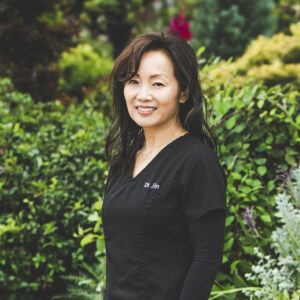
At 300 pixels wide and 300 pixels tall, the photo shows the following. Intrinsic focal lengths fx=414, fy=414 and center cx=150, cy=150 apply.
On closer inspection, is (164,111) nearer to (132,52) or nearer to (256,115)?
(132,52)

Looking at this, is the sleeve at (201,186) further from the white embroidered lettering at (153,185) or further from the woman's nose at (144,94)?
the woman's nose at (144,94)

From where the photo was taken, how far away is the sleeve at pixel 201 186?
1.33 metres

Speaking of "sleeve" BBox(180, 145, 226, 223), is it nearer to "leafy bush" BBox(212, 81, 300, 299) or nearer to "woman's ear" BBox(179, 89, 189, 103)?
"woman's ear" BBox(179, 89, 189, 103)

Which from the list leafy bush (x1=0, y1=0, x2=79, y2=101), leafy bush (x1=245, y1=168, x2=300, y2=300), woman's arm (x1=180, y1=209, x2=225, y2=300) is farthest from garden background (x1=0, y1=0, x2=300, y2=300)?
leafy bush (x1=0, y1=0, x2=79, y2=101)

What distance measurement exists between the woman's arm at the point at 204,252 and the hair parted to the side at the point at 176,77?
399 millimetres

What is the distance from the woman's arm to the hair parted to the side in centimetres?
40

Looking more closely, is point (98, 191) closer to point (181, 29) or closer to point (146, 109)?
point (146, 109)

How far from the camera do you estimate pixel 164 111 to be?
4.94 feet

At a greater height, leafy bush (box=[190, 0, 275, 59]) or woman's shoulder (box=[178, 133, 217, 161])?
leafy bush (box=[190, 0, 275, 59])

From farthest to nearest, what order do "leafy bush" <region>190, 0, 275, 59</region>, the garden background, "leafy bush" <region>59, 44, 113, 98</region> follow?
"leafy bush" <region>190, 0, 275, 59</region> → "leafy bush" <region>59, 44, 113, 98</region> → the garden background

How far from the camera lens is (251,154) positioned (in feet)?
8.39

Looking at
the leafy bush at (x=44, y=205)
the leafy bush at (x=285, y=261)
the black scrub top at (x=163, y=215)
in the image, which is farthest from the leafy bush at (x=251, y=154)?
the black scrub top at (x=163, y=215)

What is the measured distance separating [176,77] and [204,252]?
620 mm

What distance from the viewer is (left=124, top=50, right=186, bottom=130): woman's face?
147cm
